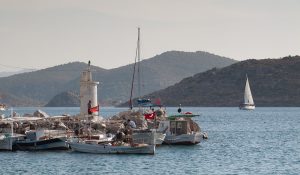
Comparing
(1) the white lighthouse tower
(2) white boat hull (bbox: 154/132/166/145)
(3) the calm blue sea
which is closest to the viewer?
(3) the calm blue sea

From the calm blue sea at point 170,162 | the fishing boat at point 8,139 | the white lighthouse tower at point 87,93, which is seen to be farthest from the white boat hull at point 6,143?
the white lighthouse tower at point 87,93

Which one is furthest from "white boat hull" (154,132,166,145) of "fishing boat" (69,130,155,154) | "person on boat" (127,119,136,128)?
"fishing boat" (69,130,155,154)

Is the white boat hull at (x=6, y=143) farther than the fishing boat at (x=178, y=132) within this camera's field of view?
No

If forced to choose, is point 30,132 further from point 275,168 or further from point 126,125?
point 275,168

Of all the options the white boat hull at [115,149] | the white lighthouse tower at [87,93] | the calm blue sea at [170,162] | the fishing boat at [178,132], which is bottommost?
the calm blue sea at [170,162]

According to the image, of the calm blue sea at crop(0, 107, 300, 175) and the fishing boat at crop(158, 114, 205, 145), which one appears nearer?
the calm blue sea at crop(0, 107, 300, 175)

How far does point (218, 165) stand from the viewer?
62.5 metres

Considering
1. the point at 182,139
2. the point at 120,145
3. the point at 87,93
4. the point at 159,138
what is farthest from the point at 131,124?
the point at 120,145

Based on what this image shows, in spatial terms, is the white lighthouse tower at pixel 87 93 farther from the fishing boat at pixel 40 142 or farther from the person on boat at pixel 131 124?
the fishing boat at pixel 40 142

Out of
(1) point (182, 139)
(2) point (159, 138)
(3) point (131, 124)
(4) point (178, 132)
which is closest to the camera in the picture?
(2) point (159, 138)

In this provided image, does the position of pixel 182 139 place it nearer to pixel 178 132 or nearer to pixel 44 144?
pixel 178 132

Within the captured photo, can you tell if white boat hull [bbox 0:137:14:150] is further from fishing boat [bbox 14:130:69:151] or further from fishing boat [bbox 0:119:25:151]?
fishing boat [bbox 14:130:69:151]

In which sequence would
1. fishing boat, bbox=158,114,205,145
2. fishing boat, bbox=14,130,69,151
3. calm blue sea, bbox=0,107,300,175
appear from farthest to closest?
fishing boat, bbox=158,114,205,145, fishing boat, bbox=14,130,69,151, calm blue sea, bbox=0,107,300,175

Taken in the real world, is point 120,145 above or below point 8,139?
below
